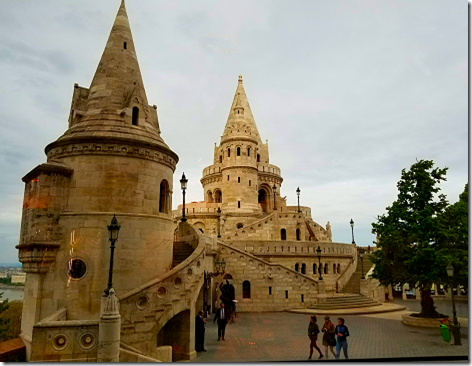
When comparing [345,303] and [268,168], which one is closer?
[345,303]

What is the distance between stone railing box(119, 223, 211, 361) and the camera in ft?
32.5

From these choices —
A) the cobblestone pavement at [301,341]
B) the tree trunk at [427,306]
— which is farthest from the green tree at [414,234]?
the cobblestone pavement at [301,341]

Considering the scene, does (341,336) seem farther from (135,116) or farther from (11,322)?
(11,322)

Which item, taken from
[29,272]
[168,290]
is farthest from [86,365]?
[29,272]

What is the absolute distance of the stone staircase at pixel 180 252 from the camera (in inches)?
551

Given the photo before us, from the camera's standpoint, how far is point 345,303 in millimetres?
20047

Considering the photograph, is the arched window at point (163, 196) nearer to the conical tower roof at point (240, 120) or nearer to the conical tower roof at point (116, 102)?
the conical tower roof at point (116, 102)

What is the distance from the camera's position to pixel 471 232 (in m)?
10.2

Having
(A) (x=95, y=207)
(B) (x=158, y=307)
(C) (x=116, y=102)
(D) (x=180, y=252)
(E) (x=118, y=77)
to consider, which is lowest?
(B) (x=158, y=307)

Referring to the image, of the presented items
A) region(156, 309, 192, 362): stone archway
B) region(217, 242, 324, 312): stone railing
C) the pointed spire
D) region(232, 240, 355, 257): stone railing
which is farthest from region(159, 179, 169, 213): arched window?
region(232, 240, 355, 257): stone railing

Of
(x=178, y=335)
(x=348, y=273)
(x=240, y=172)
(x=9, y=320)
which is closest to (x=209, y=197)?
(x=240, y=172)

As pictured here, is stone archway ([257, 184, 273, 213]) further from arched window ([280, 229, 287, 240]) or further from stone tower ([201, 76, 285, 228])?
Answer: arched window ([280, 229, 287, 240])

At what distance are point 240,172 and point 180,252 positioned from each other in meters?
23.8

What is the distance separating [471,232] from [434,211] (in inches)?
231
